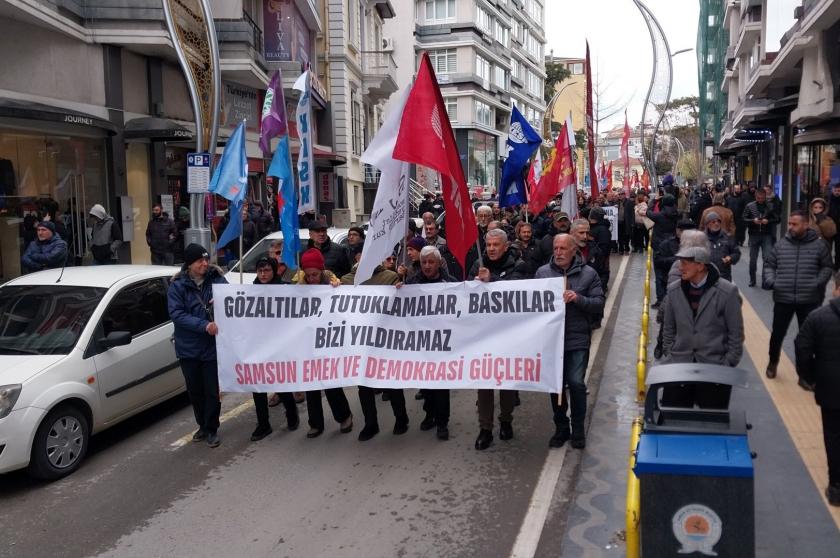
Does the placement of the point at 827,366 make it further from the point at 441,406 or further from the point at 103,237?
the point at 103,237

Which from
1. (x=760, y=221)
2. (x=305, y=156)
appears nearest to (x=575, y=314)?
(x=305, y=156)

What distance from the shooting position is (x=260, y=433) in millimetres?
7594

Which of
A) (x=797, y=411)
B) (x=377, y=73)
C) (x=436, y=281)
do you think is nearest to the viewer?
(x=436, y=281)

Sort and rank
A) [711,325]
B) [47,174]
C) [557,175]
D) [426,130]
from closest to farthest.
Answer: [711,325] < [426,130] < [557,175] < [47,174]

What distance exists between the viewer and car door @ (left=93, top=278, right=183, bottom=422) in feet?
23.6

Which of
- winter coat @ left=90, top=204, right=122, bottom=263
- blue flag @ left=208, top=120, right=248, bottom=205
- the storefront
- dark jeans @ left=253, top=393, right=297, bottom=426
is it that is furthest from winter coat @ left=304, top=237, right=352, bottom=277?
the storefront

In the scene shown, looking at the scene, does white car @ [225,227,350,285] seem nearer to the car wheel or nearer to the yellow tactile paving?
the car wheel

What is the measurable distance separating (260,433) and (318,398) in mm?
628

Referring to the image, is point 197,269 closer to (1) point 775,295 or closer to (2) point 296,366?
Result: (2) point 296,366

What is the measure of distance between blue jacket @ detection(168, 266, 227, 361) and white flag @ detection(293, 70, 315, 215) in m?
3.54

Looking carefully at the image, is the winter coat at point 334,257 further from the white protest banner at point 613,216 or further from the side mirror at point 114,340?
the white protest banner at point 613,216

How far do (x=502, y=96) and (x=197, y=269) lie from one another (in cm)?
6674

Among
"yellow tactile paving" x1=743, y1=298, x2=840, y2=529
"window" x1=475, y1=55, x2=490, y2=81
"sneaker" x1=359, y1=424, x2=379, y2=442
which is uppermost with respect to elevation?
"window" x1=475, y1=55, x2=490, y2=81

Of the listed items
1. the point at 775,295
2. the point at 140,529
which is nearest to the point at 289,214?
the point at 140,529
